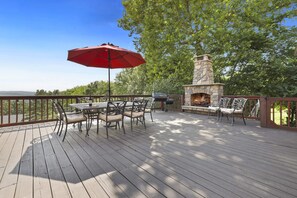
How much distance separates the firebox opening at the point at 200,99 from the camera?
21.9 feet

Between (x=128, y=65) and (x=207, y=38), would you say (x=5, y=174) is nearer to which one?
(x=128, y=65)

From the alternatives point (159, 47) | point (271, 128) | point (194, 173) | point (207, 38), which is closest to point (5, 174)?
point (194, 173)

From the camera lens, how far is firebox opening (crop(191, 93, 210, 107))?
6.69m

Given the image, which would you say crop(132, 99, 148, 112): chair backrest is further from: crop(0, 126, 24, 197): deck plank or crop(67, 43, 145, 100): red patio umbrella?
crop(0, 126, 24, 197): deck plank

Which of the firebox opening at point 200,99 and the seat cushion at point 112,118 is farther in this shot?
the firebox opening at point 200,99

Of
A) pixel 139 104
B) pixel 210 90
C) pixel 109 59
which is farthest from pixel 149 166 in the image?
pixel 210 90

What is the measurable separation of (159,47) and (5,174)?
8.08 metres

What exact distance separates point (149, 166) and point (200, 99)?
18.3 ft

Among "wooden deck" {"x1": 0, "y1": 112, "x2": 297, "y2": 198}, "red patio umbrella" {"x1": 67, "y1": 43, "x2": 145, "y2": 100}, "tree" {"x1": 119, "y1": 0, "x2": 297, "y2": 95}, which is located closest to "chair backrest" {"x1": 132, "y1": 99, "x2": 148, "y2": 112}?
"wooden deck" {"x1": 0, "y1": 112, "x2": 297, "y2": 198}

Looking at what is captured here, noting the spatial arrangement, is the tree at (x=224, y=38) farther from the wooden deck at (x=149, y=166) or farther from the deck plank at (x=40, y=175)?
the deck plank at (x=40, y=175)

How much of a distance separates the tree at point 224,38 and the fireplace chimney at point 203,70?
1.66m

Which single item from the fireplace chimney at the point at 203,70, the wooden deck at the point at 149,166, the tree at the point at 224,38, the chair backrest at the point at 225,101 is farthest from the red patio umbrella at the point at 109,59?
the tree at the point at 224,38

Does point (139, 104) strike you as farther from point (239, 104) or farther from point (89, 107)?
point (239, 104)

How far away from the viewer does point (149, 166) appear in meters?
2.00
